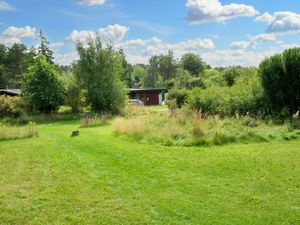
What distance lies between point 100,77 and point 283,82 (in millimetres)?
17046

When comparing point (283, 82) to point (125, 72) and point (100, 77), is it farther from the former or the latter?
point (125, 72)

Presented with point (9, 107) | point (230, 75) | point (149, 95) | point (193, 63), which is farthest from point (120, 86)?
point (193, 63)

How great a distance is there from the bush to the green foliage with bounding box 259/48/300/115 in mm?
20632

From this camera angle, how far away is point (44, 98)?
27000mm

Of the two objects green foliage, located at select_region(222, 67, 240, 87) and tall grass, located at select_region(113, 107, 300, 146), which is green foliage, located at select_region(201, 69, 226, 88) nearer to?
green foliage, located at select_region(222, 67, 240, 87)

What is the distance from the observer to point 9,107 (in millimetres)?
27281

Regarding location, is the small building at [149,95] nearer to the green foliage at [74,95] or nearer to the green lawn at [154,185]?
the green foliage at [74,95]

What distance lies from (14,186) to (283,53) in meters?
14.6

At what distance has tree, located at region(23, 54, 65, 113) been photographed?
27344 millimetres

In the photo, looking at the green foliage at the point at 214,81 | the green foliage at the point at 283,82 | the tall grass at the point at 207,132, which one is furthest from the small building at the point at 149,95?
the tall grass at the point at 207,132

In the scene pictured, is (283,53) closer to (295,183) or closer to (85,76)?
(295,183)

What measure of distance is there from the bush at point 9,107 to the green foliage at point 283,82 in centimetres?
2063

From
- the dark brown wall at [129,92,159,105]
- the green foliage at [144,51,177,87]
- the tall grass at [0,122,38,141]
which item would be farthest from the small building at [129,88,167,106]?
the green foliage at [144,51,177,87]

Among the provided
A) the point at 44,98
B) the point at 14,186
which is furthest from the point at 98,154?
the point at 44,98
